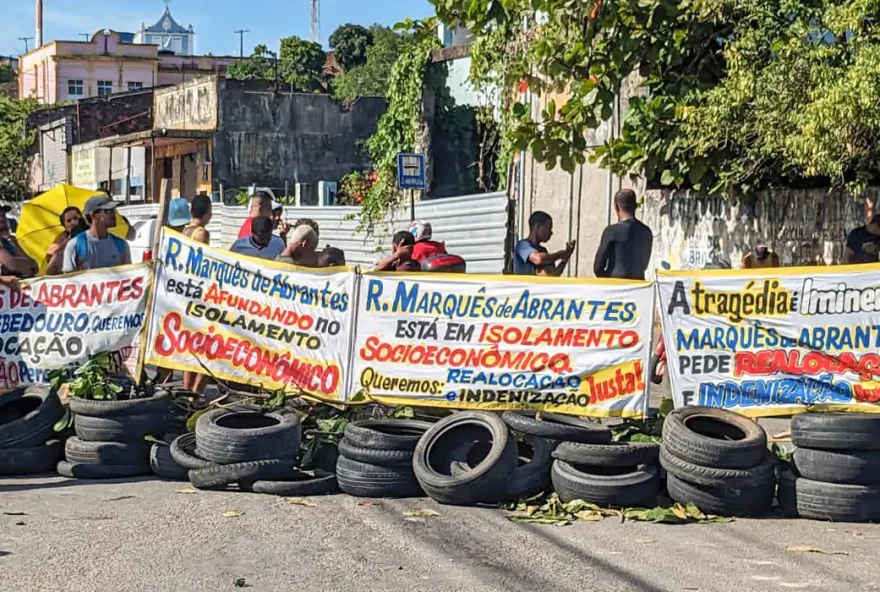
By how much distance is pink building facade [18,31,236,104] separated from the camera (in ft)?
313

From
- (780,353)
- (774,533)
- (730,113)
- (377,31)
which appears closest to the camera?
(774,533)

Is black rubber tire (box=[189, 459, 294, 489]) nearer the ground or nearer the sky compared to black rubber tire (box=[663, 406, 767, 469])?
nearer the ground

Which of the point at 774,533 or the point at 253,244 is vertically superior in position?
the point at 253,244

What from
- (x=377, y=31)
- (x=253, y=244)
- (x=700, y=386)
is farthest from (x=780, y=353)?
(x=377, y=31)

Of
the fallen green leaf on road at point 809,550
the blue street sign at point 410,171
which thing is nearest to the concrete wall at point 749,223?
the blue street sign at point 410,171

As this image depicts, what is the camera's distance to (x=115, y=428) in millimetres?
9375

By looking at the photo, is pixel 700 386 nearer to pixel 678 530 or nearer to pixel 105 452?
pixel 678 530

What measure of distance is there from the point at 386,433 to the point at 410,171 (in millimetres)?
10788

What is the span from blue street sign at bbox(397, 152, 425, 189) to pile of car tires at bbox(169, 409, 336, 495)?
10.7m

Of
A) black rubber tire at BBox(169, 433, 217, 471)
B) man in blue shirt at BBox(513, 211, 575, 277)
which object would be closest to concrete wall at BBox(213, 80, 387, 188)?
man in blue shirt at BBox(513, 211, 575, 277)

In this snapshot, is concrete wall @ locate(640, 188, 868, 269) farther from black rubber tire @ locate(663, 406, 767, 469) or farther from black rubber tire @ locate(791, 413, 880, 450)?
black rubber tire @ locate(791, 413, 880, 450)

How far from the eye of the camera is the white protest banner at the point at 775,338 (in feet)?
29.3

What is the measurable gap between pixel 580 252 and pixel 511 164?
134 inches

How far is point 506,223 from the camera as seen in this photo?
2105 cm
